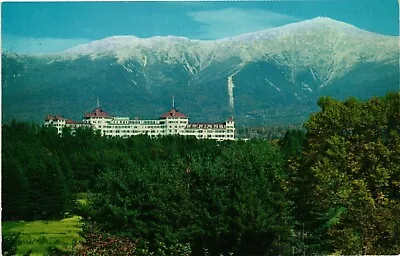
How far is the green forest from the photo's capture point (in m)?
7.16

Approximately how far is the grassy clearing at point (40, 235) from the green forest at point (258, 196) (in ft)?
0.68

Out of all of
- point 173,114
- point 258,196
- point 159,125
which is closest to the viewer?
point 258,196

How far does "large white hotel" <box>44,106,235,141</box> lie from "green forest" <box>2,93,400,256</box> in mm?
166

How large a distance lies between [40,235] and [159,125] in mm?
1972

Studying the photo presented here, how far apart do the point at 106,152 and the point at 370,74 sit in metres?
4.98

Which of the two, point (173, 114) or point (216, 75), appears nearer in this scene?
point (173, 114)

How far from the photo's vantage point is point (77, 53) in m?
7.77

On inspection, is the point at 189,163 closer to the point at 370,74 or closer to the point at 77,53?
the point at 77,53

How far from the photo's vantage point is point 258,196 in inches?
315

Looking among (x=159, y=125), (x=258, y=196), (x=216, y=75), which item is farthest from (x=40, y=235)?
(x=216, y=75)

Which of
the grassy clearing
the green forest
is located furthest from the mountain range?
the grassy clearing

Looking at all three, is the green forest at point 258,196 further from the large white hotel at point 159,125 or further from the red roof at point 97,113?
the red roof at point 97,113

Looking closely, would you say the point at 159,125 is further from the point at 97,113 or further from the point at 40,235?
the point at 40,235

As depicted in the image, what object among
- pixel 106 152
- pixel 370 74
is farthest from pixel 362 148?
pixel 106 152
